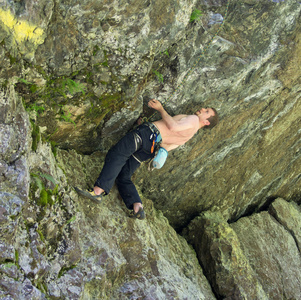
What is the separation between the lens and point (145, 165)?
7582mm

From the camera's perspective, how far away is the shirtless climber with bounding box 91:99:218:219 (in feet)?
19.7

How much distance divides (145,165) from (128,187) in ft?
3.97

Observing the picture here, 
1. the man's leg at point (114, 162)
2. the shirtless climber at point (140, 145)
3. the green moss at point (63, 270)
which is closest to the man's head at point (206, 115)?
the shirtless climber at point (140, 145)

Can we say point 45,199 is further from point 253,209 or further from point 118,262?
point 253,209

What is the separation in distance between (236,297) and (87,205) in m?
4.10

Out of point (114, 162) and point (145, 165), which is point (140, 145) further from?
point (145, 165)

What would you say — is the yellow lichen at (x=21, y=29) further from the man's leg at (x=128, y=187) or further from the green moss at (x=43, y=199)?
the man's leg at (x=128, y=187)

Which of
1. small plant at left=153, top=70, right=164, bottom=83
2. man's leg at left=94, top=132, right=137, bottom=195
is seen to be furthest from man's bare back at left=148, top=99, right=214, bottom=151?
man's leg at left=94, top=132, right=137, bottom=195

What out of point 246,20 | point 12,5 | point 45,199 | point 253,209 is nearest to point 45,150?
point 45,199

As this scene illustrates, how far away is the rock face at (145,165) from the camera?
14.4 feet

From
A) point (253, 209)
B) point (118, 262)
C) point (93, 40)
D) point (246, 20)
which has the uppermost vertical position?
point (246, 20)

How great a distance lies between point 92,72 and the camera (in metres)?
5.27

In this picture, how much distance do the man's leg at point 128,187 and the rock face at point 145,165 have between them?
0.22 m

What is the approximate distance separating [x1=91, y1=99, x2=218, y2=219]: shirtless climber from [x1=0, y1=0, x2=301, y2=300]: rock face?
0.28 m
